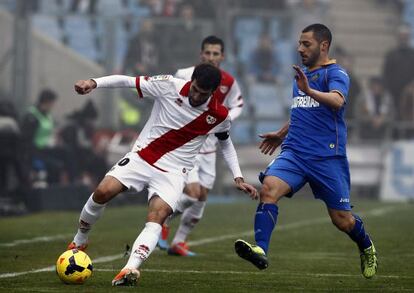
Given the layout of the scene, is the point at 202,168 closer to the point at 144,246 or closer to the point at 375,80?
the point at 144,246

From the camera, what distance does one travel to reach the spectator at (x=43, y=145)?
23.1 metres

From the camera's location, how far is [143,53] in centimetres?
2683

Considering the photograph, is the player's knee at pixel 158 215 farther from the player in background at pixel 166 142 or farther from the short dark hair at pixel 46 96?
the short dark hair at pixel 46 96

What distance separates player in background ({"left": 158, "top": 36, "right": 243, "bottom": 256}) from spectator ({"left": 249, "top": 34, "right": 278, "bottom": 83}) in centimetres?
1460

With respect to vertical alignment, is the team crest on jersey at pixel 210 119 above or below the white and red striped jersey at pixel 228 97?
above

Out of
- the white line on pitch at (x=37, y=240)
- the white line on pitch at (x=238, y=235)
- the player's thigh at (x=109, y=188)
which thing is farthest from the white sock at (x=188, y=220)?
the player's thigh at (x=109, y=188)

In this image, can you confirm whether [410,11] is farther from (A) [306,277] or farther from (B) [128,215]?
(A) [306,277]

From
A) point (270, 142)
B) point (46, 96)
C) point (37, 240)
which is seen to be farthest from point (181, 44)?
point (270, 142)

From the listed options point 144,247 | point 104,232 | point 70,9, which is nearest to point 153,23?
point 70,9

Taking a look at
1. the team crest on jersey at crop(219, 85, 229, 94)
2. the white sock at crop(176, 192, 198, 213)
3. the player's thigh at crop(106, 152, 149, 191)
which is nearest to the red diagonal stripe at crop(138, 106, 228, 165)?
the player's thigh at crop(106, 152, 149, 191)

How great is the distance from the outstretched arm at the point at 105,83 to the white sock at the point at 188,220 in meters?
3.26

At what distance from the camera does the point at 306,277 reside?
34.0 ft

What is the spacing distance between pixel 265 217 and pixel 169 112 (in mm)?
1265

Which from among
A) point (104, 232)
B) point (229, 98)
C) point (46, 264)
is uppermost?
point (229, 98)
